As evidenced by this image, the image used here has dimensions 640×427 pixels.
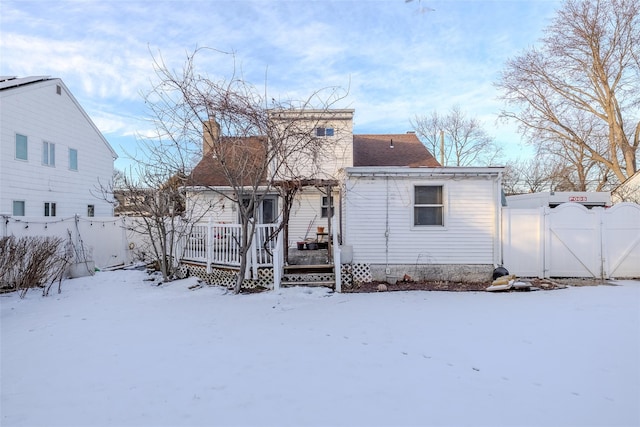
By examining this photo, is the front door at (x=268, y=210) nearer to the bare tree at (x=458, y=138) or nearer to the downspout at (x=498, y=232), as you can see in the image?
the downspout at (x=498, y=232)

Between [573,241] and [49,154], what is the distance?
696 inches

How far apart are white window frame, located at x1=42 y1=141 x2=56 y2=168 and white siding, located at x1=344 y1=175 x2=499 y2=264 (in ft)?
39.1

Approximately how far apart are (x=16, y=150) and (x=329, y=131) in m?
10.8

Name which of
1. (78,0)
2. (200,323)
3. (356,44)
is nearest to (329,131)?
(356,44)

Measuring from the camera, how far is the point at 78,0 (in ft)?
23.6

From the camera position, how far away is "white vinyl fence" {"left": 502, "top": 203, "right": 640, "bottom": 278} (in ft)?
27.4

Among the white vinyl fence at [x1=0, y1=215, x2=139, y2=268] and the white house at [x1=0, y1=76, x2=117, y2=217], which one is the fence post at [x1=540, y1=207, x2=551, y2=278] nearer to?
the white vinyl fence at [x1=0, y1=215, x2=139, y2=268]

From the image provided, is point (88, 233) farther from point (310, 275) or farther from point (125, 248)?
point (310, 275)

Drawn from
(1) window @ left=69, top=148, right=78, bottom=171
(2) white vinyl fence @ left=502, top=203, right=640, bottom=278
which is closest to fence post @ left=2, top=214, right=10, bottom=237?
(1) window @ left=69, top=148, right=78, bottom=171

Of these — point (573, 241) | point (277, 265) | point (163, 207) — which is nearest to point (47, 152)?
point (163, 207)

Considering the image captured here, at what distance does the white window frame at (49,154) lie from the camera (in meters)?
12.6

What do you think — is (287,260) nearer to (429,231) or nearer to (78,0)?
(429,231)

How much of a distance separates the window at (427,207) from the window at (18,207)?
43.2 ft

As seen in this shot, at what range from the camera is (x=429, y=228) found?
→ 8.52m
